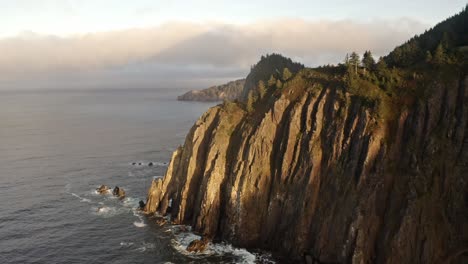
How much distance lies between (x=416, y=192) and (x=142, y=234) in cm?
5594

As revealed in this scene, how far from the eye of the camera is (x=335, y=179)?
232ft

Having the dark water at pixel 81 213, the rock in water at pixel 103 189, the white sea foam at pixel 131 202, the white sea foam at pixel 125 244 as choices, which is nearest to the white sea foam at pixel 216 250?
the dark water at pixel 81 213

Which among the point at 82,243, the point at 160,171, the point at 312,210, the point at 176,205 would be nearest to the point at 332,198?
the point at 312,210

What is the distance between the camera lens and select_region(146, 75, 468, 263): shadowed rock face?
61.6m

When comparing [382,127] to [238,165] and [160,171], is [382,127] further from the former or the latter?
[160,171]

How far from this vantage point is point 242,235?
7894cm

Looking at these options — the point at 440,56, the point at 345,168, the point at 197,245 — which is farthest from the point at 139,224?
the point at 440,56

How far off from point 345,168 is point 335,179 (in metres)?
2.69

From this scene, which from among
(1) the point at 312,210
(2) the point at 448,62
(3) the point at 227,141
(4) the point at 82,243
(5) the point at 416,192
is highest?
(2) the point at 448,62

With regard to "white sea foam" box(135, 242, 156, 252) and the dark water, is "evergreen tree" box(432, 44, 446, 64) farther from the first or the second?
"white sea foam" box(135, 242, 156, 252)

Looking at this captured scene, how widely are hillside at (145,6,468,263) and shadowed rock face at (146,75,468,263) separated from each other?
18 cm

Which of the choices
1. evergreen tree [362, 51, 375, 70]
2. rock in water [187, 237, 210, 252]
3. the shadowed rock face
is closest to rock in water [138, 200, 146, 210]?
the shadowed rock face

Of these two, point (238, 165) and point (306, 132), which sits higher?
point (306, 132)

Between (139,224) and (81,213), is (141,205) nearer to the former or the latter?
(139,224)
